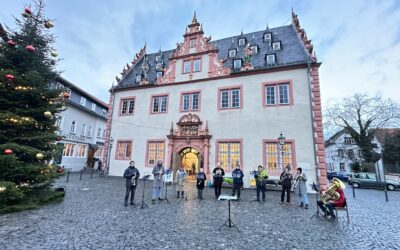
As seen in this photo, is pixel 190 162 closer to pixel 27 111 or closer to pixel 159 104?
pixel 159 104

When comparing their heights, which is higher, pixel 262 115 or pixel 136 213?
pixel 262 115

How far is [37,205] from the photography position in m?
7.14

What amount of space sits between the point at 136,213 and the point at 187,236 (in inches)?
110

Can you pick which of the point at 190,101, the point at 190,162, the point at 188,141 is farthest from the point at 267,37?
the point at 190,162

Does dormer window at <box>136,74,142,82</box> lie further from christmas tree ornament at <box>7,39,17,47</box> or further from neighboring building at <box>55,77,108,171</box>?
christmas tree ornament at <box>7,39,17,47</box>

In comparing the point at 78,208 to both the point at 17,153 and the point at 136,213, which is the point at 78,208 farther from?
the point at 17,153

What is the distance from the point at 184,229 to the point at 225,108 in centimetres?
1158

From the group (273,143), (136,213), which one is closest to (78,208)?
(136,213)

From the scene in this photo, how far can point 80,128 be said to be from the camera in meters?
25.6

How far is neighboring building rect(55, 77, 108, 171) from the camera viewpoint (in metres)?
23.0

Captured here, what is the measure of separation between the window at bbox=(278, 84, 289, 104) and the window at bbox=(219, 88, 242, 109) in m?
3.05

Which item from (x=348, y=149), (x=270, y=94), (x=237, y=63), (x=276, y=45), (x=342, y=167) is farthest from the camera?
(x=342, y=167)

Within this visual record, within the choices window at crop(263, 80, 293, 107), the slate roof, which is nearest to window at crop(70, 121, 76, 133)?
the slate roof

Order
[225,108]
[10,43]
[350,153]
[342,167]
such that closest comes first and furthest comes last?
[10,43]
[225,108]
[350,153]
[342,167]
